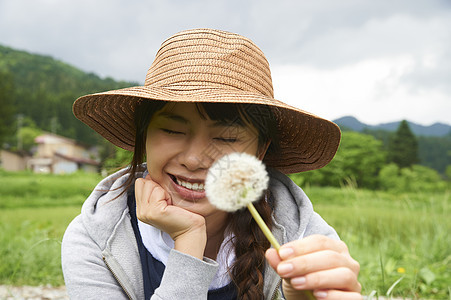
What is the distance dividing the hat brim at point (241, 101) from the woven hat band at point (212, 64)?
2.1 inches

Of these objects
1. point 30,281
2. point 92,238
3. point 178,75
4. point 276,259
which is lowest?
point 30,281

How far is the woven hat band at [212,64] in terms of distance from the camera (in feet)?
4.09

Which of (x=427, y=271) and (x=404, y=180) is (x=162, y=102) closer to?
(x=427, y=271)

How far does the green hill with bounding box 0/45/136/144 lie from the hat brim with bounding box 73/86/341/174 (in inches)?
2001

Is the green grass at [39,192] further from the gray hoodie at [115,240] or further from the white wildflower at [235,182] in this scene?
the white wildflower at [235,182]

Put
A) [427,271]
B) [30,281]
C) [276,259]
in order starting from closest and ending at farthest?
1. [276,259]
2. [427,271]
3. [30,281]

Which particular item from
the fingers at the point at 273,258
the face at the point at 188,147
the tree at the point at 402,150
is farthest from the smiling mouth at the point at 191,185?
the tree at the point at 402,150

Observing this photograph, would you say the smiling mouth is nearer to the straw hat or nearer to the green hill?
the straw hat

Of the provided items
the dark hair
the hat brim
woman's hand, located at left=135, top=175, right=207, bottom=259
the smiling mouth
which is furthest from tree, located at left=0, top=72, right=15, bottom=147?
the smiling mouth

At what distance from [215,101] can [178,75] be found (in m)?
0.36

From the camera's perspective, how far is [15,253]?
4.34 meters

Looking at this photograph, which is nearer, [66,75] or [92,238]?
[92,238]

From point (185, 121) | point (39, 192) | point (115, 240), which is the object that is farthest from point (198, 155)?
point (39, 192)

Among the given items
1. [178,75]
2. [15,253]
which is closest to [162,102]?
[178,75]
